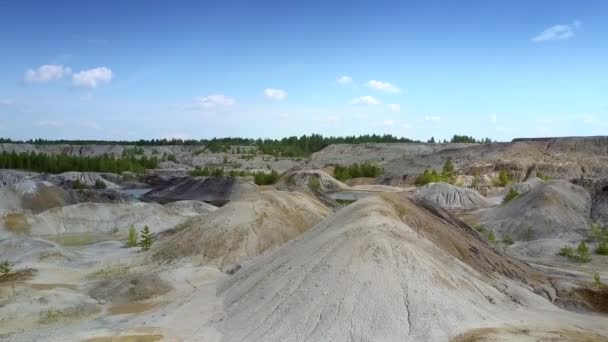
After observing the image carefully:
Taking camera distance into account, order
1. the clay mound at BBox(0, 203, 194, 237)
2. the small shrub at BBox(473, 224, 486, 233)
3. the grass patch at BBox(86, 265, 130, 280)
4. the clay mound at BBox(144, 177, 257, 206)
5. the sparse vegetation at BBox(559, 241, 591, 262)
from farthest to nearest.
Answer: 1. the clay mound at BBox(144, 177, 257, 206)
2. the clay mound at BBox(0, 203, 194, 237)
3. the small shrub at BBox(473, 224, 486, 233)
4. the sparse vegetation at BBox(559, 241, 591, 262)
5. the grass patch at BBox(86, 265, 130, 280)

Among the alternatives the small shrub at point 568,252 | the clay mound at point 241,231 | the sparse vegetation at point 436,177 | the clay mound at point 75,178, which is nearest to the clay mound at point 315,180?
the sparse vegetation at point 436,177

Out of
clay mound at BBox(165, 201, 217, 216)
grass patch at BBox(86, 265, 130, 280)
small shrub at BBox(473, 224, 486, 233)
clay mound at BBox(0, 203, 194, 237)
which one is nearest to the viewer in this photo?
grass patch at BBox(86, 265, 130, 280)

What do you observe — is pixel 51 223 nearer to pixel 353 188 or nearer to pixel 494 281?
pixel 494 281

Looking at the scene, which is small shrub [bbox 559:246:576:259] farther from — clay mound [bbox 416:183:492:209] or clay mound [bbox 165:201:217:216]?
clay mound [bbox 165:201:217:216]

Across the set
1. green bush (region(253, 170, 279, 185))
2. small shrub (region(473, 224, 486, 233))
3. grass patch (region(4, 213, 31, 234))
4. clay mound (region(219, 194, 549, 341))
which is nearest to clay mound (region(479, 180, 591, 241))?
small shrub (region(473, 224, 486, 233))

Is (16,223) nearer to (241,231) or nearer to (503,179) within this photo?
(241,231)

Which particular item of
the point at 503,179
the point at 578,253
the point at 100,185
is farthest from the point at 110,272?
the point at 503,179

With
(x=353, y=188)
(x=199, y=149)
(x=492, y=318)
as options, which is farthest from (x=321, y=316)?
(x=199, y=149)
